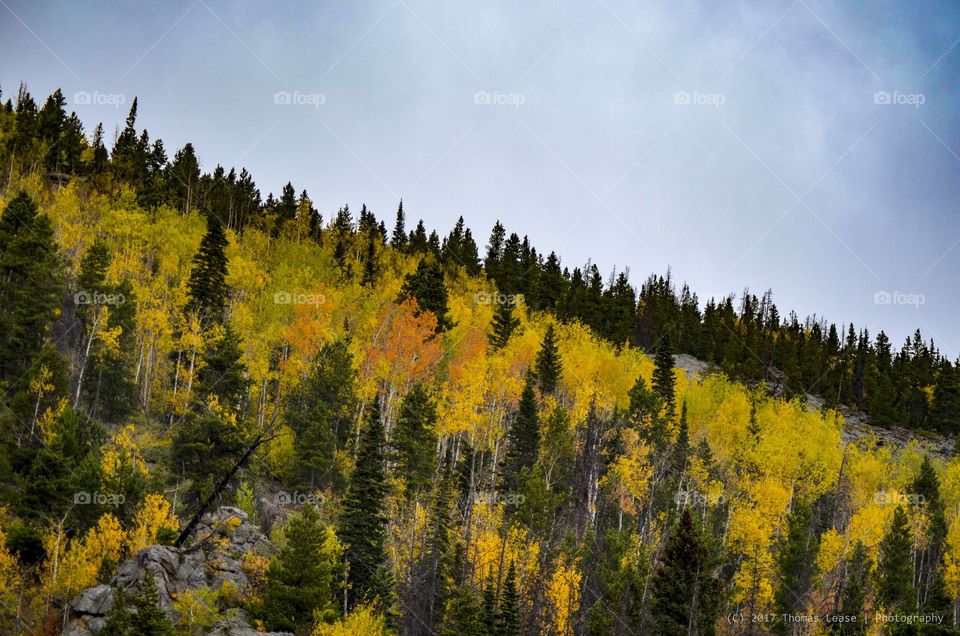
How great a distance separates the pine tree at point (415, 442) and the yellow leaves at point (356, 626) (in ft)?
38.9

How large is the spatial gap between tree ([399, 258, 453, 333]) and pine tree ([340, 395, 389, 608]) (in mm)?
29612

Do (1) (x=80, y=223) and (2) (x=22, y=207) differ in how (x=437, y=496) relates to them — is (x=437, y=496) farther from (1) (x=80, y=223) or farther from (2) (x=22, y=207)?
(1) (x=80, y=223)

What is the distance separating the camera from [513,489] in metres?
45.7

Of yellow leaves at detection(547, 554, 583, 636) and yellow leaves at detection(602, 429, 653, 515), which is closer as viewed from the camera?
yellow leaves at detection(547, 554, 583, 636)

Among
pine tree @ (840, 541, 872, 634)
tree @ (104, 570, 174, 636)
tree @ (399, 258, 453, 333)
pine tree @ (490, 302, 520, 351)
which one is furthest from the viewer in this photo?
pine tree @ (490, 302, 520, 351)

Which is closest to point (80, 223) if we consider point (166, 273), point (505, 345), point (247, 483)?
point (166, 273)

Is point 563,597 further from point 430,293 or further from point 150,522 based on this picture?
point 430,293

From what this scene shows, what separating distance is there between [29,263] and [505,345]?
4026 cm

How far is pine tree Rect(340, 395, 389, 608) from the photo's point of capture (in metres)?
31.8

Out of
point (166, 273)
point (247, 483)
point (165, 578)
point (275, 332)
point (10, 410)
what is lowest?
point (165, 578)

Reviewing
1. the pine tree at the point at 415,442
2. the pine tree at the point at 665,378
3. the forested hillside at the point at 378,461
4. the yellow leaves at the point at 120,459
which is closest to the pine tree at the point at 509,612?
the forested hillside at the point at 378,461

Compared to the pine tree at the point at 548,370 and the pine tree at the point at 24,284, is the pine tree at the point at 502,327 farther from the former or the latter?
the pine tree at the point at 24,284

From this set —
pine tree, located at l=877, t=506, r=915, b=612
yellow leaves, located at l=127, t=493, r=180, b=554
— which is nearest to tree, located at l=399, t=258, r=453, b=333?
yellow leaves, located at l=127, t=493, r=180, b=554

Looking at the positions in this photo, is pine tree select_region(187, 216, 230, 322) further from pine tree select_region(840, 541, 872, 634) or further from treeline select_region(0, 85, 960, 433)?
pine tree select_region(840, 541, 872, 634)
